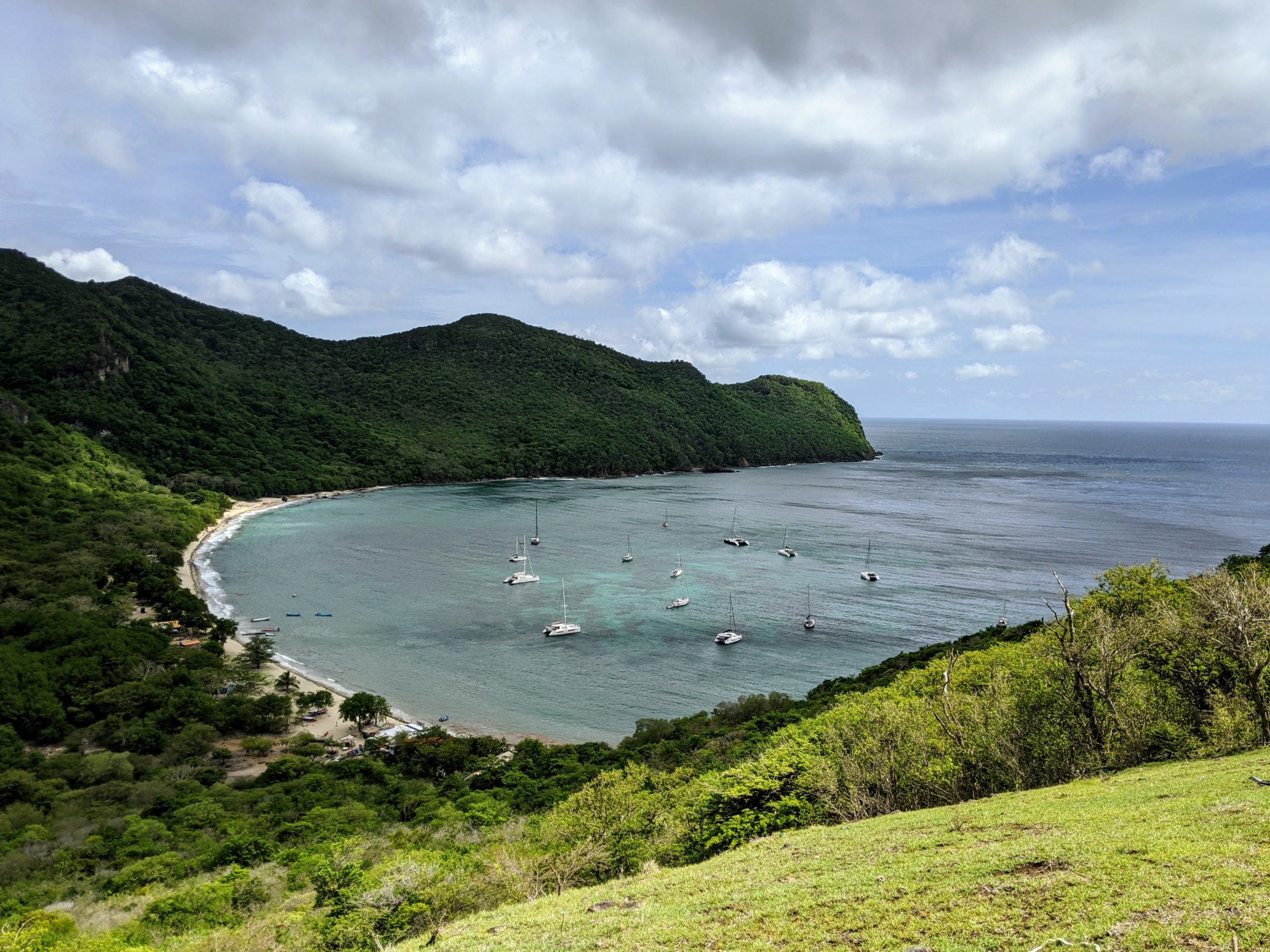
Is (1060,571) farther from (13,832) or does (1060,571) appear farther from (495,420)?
(495,420)

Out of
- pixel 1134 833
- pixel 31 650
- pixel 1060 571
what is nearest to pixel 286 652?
pixel 31 650

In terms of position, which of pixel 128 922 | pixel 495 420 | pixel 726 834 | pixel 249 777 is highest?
pixel 495 420

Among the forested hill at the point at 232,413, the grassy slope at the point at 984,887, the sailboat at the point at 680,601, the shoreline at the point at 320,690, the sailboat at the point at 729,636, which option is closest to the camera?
the grassy slope at the point at 984,887

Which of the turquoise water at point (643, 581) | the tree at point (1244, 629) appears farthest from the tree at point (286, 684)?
the tree at point (1244, 629)

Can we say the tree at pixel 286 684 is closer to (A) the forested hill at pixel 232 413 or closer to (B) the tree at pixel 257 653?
(B) the tree at pixel 257 653

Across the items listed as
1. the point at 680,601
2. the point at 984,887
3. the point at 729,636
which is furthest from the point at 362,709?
the point at 984,887

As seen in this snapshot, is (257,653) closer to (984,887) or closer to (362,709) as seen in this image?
(362,709)
